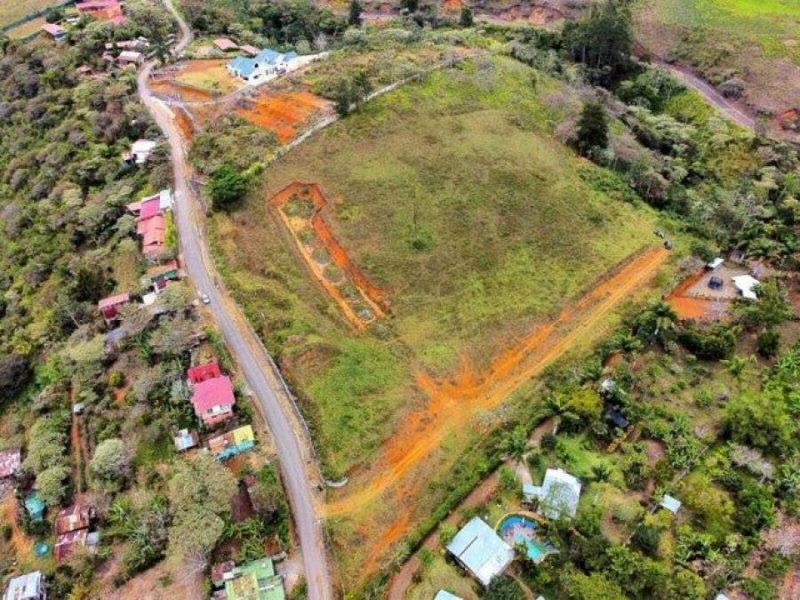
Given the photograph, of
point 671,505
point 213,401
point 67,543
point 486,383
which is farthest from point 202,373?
point 671,505

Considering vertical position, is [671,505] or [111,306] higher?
[111,306]

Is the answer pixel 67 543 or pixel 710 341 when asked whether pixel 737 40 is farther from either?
pixel 67 543

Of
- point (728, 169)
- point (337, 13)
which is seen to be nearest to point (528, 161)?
point (728, 169)

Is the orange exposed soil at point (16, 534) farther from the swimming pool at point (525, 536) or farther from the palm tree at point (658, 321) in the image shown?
the palm tree at point (658, 321)

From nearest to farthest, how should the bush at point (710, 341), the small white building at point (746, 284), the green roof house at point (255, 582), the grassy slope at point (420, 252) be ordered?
the green roof house at point (255, 582), the grassy slope at point (420, 252), the bush at point (710, 341), the small white building at point (746, 284)

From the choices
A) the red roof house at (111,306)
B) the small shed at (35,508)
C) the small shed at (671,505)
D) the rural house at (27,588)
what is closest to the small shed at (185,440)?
the small shed at (35,508)

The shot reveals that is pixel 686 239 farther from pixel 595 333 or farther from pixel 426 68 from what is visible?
pixel 426 68
